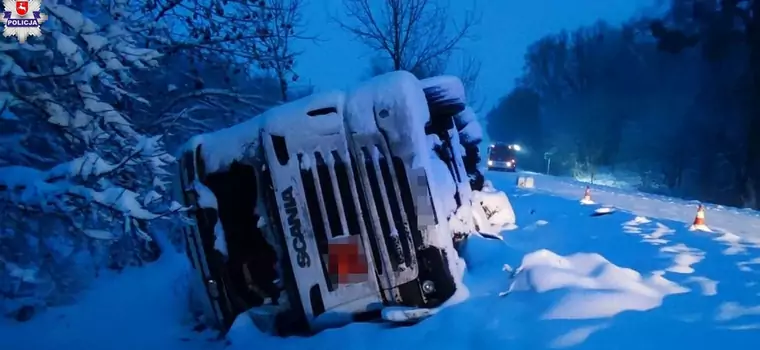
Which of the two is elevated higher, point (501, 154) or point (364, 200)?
point (364, 200)

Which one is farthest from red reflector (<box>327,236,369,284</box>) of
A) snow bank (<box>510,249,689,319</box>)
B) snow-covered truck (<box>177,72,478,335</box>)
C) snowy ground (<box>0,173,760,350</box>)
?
snow bank (<box>510,249,689,319</box>)

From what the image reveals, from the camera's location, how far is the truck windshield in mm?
34938

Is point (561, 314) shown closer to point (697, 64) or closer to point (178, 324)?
point (178, 324)

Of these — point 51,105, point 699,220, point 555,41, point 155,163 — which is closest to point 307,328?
point 155,163

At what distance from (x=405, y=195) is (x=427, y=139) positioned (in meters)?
0.57

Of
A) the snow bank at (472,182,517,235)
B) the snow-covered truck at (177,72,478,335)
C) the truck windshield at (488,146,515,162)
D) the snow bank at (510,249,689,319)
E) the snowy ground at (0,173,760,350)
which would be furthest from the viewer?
the truck windshield at (488,146,515,162)

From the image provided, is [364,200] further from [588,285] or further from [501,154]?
[501,154]

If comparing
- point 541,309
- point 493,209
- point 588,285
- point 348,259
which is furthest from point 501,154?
point 348,259

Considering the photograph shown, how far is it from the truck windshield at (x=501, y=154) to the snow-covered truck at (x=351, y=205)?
102ft

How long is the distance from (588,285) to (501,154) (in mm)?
31106

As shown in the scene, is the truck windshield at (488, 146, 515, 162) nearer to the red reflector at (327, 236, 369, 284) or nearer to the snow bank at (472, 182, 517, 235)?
the snow bank at (472, 182, 517, 235)

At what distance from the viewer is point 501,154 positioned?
35.0m

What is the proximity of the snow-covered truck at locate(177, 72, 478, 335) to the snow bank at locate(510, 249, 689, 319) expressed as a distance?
0.63 meters

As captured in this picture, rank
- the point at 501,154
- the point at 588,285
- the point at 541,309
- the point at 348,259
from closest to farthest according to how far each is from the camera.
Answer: the point at 541,309, the point at 348,259, the point at 588,285, the point at 501,154
